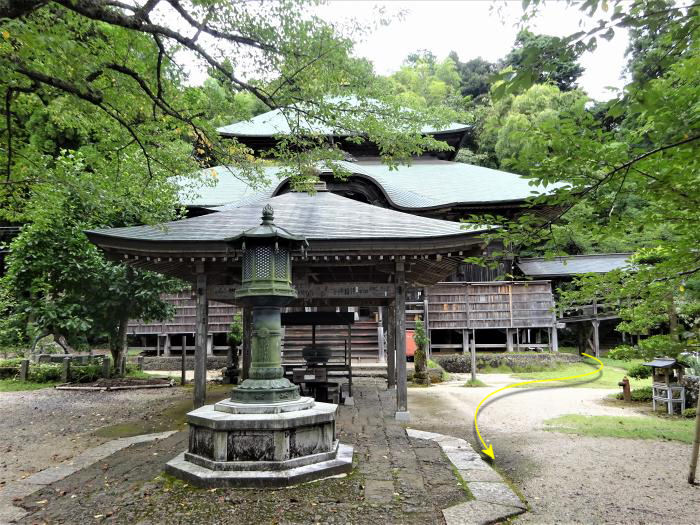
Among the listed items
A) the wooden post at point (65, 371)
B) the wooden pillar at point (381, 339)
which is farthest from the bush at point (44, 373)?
the wooden pillar at point (381, 339)

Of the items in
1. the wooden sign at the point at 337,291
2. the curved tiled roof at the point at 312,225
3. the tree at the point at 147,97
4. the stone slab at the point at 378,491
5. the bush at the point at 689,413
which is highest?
the tree at the point at 147,97

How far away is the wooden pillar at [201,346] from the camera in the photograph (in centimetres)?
785

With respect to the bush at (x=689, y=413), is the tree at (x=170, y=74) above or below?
above

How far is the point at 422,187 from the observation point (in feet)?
60.8

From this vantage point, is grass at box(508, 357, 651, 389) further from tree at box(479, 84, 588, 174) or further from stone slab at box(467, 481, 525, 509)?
tree at box(479, 84, 588, 174)

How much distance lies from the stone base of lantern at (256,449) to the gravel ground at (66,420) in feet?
7.15

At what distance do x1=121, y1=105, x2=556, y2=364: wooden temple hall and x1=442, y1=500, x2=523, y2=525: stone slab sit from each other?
9.65 feet

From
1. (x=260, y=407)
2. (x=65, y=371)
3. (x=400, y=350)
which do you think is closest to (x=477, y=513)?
(x=260, y=407)

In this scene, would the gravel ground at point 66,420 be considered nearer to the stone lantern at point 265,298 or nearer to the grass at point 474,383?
the stone lantern at point 265,298

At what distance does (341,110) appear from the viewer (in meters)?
6.79

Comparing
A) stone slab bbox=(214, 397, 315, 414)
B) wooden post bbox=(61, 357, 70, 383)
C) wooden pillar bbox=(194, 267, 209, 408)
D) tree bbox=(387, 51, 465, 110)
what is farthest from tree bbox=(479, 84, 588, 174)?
wooden post bbox=(61, 357, 70, 383)

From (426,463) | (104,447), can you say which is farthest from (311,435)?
(104,447)

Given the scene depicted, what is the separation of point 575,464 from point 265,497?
408 cm

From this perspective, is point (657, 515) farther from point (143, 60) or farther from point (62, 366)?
point (62, 366)
